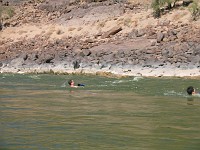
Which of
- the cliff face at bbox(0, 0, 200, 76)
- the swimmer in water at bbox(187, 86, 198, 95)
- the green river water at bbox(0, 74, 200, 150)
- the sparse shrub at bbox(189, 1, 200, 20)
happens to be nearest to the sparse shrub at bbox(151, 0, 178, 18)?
the cliff face at bbox(0, 0, 200, 76)

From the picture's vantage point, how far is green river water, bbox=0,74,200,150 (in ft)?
30.9

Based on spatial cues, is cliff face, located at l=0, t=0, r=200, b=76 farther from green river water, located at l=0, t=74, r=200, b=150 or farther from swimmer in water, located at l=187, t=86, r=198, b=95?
green river water, located at l=0, t=74, r=200, b=150

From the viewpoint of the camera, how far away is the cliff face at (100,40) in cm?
3612

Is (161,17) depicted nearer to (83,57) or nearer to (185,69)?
(83,57)

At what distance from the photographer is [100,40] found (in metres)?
44.9

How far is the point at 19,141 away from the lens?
31.3 feet

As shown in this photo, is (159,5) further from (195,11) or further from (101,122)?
(101,122)

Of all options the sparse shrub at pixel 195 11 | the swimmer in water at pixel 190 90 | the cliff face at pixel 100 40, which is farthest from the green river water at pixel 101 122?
the sparse shrub at pixel 195 11

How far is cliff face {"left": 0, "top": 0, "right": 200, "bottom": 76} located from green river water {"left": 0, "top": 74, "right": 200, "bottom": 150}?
50.2ft

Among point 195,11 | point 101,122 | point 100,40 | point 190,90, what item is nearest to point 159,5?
point 195,11

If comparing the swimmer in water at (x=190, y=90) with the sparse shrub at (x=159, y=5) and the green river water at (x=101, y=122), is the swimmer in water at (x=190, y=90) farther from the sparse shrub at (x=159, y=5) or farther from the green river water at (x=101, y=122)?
the sparse shrub at (x=159, y=5)

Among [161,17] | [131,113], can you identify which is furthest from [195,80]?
[161,17]

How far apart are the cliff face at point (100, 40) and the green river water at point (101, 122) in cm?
1530

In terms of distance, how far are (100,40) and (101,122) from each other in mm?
33025
